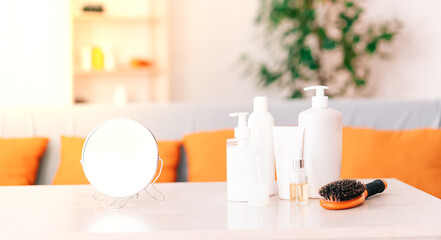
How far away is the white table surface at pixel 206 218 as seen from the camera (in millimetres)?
833

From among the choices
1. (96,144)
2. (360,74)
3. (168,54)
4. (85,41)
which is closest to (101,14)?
(85,41)

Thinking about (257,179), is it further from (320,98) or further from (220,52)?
(220,52)

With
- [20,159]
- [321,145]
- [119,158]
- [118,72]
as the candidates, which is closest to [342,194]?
[321,145]

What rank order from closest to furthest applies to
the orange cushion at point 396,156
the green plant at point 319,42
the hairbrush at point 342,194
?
1. the hairbrush at point 342,194
2. the orange cushion at point 396,156
3. the green plant at point 319,42

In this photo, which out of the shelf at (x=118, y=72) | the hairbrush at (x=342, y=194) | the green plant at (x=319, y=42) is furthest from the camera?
the shelf at (x=118, y=72)

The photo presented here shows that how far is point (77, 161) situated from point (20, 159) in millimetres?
211

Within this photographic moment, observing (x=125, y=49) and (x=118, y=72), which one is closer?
(x=118, y=72)

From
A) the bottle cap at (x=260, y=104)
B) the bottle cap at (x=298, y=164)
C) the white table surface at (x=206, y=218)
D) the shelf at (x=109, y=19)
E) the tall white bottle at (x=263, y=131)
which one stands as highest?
the shelf at (x=109, y=19)

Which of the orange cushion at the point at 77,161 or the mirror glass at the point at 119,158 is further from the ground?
the mirror glass at the point at 119,158

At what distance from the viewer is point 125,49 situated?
12.6ft

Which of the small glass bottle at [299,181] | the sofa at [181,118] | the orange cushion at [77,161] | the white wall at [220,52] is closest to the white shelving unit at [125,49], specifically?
the white wall at [220,52]

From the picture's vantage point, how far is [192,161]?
1.88 m

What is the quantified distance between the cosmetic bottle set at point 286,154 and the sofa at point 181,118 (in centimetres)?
90

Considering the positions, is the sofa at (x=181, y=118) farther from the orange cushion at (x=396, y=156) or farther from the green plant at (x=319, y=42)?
the green plant at (x=319, y=42)
